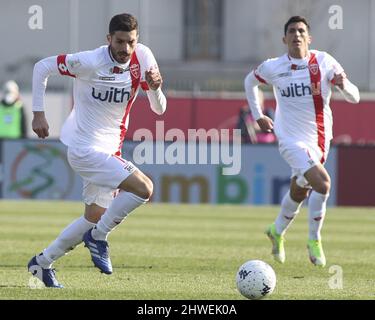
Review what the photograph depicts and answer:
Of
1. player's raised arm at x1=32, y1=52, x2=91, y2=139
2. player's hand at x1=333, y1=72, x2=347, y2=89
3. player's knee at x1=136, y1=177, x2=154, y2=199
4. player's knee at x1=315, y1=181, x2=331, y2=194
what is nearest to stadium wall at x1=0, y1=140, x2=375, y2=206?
player's knee at x1=315, y1=181, x2=331, y2=194

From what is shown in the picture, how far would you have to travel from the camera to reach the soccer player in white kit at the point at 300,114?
11.2 m

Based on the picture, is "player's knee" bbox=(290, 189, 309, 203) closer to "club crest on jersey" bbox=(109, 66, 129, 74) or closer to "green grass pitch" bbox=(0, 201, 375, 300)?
"green grass pitch" bbox=(0, 201, 375, 300)

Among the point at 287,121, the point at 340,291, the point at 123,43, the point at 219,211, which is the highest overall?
the point at 123,43

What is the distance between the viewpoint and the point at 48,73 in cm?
930

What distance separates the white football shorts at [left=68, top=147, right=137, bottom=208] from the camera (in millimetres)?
9102

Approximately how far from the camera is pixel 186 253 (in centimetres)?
1216

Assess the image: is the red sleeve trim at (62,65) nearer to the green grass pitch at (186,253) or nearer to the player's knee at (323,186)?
the green grass pitch at (186,253)

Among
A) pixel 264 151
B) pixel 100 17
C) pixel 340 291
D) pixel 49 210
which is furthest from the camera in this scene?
pixel 100 17

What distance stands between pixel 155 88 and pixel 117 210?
0.99 meters

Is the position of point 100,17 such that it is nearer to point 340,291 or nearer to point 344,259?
point 344,259

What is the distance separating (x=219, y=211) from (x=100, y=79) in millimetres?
9633

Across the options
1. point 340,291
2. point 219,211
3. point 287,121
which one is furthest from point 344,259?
point 219,211

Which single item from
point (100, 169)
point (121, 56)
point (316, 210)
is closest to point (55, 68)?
point (121, 56)
